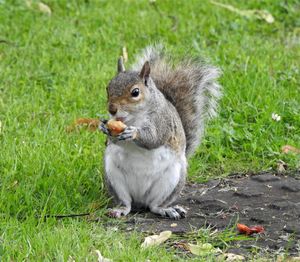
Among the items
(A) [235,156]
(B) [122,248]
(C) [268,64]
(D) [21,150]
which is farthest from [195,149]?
(C) [268,64]

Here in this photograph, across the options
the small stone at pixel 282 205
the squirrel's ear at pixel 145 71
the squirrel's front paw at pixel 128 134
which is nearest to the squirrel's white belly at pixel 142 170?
the squirrel's front paw at pixel 128 134

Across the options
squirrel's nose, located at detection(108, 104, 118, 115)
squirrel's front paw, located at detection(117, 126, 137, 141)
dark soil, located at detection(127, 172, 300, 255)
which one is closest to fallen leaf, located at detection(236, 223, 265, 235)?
dark soil, located at detection(127, 172, 300, 255)

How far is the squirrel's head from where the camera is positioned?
2.97m

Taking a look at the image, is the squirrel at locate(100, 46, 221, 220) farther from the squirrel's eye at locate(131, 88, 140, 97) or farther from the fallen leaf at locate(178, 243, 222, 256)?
the fallen leaf at locate(178, 243, 222, 256)

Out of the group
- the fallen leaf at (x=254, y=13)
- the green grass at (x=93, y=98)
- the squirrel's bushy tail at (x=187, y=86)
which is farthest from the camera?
the fallen leaf at (x=254, y=13)

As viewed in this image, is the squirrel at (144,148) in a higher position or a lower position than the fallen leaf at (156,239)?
higher

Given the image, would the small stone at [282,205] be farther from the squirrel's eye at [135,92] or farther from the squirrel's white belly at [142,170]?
the squirrel's eye at [135,92]

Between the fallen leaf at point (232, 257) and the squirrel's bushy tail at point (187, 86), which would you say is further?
the squirrel's bushy tail at point (187, 86)

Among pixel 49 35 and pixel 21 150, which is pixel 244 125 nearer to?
pixel 21 150

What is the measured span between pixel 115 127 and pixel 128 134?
0.18 feet

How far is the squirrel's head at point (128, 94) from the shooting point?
2971 millimetres

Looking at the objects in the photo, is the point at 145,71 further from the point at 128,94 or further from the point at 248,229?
the point at 248,229

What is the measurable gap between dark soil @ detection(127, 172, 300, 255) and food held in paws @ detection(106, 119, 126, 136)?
35cm

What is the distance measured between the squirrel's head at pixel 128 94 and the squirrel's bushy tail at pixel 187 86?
399mm
